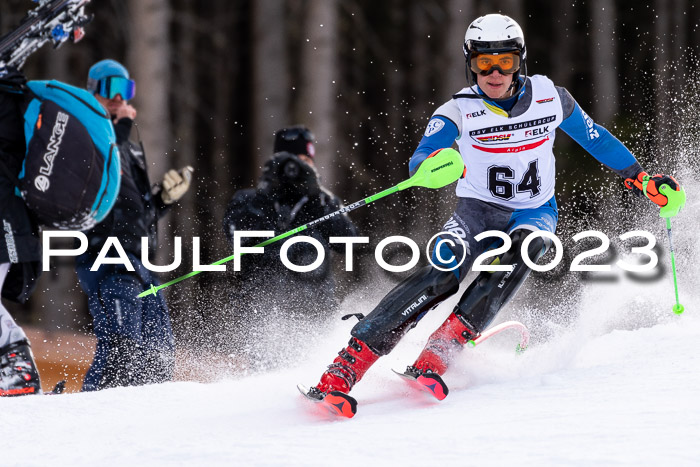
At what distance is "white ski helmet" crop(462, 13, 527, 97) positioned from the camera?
172 inches

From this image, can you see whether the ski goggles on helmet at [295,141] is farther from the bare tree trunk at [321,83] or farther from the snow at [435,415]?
the bare tree trunk at [321,83]

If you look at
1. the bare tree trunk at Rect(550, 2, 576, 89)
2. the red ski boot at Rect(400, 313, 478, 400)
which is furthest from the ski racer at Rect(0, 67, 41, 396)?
the bare tree trunk at Rect(550, 2, 576, 89)

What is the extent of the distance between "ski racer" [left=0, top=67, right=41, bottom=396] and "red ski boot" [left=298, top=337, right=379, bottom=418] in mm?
1531

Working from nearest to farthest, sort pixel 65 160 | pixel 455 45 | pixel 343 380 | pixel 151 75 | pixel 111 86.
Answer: pixel 343 380, pixel 65 160, pixel 111 86, pixel 151 75, pixel 455 45

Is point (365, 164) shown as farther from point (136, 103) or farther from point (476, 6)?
point (136, 103)

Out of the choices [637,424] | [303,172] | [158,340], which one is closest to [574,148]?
[303,172]

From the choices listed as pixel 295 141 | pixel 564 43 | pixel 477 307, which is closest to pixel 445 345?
pixel 477 307

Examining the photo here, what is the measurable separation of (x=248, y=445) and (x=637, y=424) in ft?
4.59

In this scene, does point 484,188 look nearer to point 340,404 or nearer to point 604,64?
point 340,404

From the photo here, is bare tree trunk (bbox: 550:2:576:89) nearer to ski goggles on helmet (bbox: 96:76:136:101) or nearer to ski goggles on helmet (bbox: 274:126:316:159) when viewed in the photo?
ski goggles on helmet (bbox: 274:126:316:159)

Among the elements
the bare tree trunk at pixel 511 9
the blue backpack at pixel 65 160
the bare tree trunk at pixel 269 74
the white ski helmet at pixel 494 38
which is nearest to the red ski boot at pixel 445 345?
the white ski helmet at pixel 494 38

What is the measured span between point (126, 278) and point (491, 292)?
7.41ft

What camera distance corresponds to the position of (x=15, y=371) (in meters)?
4.46

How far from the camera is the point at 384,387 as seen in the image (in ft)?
15.1
